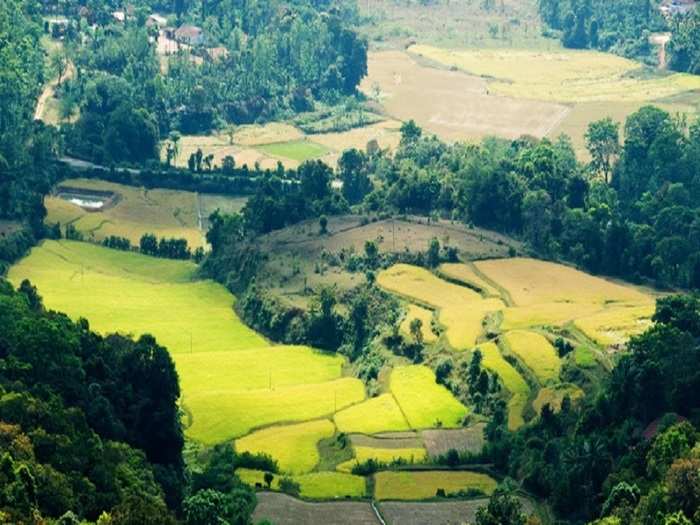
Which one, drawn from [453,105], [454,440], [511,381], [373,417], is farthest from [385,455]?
[453,105]

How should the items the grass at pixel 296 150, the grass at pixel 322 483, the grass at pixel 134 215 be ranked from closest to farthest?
the grass at pixel 322 483 < the grass at pixel 134 215 < the grass at pixel 296 150

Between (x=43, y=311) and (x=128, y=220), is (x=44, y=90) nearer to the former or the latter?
(x=128, y=220)

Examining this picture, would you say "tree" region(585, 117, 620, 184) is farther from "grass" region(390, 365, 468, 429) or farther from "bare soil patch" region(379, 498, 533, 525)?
"bare soil patch" region(379, 498, 533, 525)

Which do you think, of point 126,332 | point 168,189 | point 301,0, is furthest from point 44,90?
point 126,332

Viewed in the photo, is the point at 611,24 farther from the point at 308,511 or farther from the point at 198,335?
the point at 308,511

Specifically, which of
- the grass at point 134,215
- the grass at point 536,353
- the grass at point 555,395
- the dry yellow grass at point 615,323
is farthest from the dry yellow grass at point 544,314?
the grass at point 134,215

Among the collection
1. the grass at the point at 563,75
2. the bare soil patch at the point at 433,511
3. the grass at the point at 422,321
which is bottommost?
the grass at the point at 563,75

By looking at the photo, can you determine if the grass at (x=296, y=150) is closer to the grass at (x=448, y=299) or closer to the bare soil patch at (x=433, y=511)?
the grass at (x=448, y=299)
